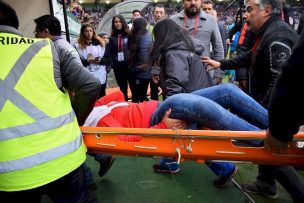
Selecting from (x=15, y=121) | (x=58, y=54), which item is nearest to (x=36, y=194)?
(x=15, y=121)

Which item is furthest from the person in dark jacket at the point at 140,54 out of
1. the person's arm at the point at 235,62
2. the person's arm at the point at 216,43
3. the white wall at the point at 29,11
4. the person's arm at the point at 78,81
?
the person's arm at the point at 78,81

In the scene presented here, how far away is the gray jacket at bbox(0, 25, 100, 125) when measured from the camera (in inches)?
65.2

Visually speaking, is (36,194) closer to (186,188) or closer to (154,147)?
(154,147)

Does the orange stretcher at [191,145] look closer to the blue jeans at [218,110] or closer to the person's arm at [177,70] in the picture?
the blue jeans at [218,110]

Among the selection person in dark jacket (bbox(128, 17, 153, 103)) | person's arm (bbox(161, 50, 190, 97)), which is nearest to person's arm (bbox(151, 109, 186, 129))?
person's arm (bbox(161, 50, 190, 97))

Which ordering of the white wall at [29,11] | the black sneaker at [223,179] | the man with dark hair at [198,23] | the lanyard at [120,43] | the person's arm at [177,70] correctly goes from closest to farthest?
the person's arm at [177,70] < the black sneaker at [223,179] < the man with dark hair at [198,23] < the white wall at [29,11] < the lanyard at [120,43]

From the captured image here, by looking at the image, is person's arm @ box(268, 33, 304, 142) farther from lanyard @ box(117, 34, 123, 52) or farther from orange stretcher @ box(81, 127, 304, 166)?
lanyard @ box(117, 34, 123, 52)

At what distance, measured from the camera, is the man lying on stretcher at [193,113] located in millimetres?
2223

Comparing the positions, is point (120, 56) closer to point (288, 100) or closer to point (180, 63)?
point (180, 63)

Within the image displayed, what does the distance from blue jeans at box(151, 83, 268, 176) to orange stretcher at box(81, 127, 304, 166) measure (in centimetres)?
22

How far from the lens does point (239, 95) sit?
241 cm

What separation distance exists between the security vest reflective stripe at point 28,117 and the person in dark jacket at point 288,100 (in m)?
1.01

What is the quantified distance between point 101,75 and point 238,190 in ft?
9.98

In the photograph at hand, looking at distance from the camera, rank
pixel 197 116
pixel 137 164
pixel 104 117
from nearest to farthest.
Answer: pixel 197 116 < pixel 104 117 < pixel 137 164
